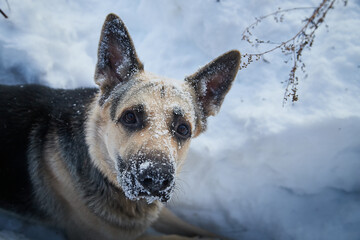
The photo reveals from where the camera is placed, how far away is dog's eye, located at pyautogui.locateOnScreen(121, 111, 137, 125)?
90.4 inches

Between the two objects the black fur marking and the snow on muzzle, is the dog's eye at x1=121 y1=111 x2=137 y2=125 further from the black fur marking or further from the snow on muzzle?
the black fur marking

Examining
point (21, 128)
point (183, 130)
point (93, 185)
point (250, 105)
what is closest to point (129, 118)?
point (183, 130)

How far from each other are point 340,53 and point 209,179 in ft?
9.88

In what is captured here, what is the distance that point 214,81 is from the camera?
278cm

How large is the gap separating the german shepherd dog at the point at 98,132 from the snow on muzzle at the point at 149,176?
32 centimetres

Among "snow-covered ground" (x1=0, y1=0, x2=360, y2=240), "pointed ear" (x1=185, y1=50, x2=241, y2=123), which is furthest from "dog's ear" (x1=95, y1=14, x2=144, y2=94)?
"snow-covered ground" (x1=0, y1=0, x2=360, y2=240)

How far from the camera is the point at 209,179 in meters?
3.64

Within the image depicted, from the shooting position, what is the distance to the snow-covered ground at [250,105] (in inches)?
128

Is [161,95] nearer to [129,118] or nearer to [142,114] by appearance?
[142,114]

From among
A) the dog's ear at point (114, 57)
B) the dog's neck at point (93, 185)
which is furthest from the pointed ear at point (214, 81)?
the dog's neck at point (93, 185)

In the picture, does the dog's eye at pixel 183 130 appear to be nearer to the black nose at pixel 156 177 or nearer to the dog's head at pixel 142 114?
the dog's head at pixel 142 114

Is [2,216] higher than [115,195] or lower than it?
lower

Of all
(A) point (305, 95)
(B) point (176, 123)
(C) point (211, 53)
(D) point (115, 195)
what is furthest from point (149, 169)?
(C) point (211, 53)

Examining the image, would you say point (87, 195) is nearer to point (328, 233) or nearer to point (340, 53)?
point (328, 233)
